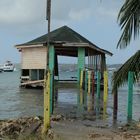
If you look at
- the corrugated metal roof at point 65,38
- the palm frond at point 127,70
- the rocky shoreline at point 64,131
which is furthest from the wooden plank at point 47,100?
the corrugated metal roof at point 65,38

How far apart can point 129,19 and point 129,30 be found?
28 centimetres

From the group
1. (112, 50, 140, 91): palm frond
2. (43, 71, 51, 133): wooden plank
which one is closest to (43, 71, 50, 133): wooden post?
(43, 71, 51, 133): wooden plank

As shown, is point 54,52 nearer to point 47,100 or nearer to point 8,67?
point 47,100

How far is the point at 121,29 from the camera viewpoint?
13.2 m

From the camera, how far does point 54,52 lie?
132 feet

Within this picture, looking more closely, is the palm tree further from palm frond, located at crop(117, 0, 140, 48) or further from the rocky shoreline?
the rocky shoreline

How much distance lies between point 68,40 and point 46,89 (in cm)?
2574

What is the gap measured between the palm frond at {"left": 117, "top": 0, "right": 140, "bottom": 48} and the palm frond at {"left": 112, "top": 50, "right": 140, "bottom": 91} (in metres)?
0.64

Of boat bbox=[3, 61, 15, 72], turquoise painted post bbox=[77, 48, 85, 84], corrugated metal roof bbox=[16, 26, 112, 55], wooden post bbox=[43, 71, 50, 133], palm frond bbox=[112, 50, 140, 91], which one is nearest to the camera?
palm frond bbox=[112, 50, 140, 91]

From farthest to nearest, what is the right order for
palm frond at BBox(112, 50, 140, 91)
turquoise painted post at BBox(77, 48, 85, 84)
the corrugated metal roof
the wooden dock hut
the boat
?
1. the boat
2. turquoise painted post at BBox(77, 48, 85, 84)
3. the corrugated metal roof
4. the wooden dock hut
5. palm frond at BBox(112, 50, 140, 91)

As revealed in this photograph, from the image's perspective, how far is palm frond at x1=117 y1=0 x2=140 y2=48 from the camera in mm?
12664

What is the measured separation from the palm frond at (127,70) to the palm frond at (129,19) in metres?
0.64

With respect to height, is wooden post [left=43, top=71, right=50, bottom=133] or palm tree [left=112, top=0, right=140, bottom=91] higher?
palm tree [left=112, top=0, right=140, bottom=91]

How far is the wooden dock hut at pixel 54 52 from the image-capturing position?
3866 centimetres
